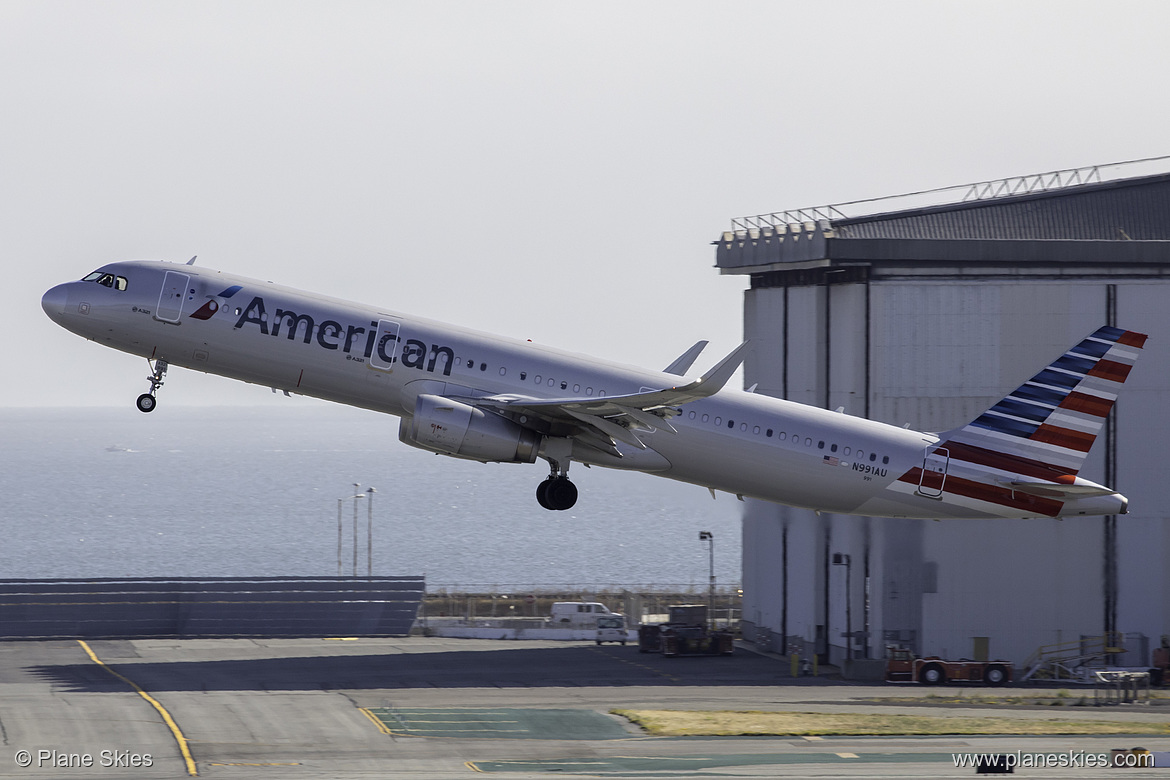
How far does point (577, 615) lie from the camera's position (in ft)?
274

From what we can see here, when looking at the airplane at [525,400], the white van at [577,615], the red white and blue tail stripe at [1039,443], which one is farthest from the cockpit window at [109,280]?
the white van at [577,615]

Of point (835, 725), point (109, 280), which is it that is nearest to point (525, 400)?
point (109, 280)

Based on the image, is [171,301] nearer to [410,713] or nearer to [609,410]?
[609,410]

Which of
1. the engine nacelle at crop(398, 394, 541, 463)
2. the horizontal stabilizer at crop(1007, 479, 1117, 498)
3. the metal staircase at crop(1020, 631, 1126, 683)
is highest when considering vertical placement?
the engine nacelle at crop(398, 394, 541, 463)

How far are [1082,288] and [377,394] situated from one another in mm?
42508

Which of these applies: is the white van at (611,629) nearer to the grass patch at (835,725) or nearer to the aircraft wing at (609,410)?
the grass patch at (835,725)

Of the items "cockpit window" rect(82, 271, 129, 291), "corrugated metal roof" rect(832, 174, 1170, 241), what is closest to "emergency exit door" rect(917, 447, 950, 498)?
"cockpit window" rect(82, 271, 129, 291)

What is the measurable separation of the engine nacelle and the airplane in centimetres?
4

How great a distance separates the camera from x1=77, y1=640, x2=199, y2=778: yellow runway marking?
41250 millimetres

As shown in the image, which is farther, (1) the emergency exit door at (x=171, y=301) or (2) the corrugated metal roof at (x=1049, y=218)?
(2) the corrugated metal roof at (x=1049, y=218)

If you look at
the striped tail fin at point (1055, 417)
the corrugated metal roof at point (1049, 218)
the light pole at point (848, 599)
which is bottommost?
the light pole at point (848, 599)

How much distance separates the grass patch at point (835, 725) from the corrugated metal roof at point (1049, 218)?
96.7ft

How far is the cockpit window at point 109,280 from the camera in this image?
42.3m

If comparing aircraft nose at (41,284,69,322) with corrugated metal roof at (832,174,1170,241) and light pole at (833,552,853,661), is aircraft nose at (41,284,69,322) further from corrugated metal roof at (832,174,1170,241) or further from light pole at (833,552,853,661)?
corrugated metal roof at (832,174,1170,241)
